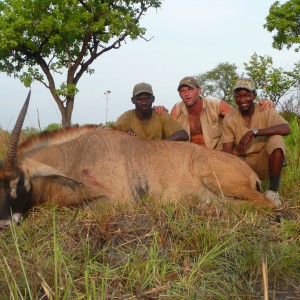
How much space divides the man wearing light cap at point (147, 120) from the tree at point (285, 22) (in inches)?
812

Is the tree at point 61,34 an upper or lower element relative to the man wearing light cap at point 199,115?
upper

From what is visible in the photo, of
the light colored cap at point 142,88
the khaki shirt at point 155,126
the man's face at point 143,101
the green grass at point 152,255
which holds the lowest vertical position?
the green grass at point 152,255

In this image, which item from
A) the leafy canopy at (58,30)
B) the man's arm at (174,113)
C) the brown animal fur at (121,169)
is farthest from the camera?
the leafy canopy at (58,30)

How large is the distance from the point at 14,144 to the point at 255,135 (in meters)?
2.67

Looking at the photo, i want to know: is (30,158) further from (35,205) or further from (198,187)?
(198,187)

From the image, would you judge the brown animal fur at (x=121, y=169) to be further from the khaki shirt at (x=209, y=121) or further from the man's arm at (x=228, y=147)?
the khaki shirt at (x=209, y=121)

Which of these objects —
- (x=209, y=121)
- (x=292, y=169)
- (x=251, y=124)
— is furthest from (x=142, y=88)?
(x=292, y=169)

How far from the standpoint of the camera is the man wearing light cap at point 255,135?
5.68 meters

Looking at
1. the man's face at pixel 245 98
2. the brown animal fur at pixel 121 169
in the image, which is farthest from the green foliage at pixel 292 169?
the man's face at pixel 245 98

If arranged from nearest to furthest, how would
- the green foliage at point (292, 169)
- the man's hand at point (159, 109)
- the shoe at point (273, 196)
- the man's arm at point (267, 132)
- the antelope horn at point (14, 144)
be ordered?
the antelope horn at point (14, 144) → the shoe at point (273, 196) → the green foliage at point (292, 169) → the man's arm at point (267, 132) → the man's hand at point (159, 109)

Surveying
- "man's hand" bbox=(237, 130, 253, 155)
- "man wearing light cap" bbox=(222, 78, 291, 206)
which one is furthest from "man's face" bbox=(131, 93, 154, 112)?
"man's hand" bbox=(237, 130, 253, 155)

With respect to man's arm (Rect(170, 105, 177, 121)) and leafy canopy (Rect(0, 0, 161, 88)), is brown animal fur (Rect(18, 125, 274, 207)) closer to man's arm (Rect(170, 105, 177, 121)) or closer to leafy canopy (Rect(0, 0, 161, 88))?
man's arm (Rect(170, 105, 177, 121))

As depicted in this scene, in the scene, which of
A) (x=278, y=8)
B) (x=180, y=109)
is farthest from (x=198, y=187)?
(x=278, y=8)

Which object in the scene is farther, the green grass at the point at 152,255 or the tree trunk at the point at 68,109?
the tree trunk at the point at 68,109
